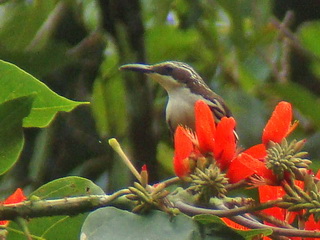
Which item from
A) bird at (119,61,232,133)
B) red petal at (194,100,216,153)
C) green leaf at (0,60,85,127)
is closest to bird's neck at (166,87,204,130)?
bird at (119,61,232,133)

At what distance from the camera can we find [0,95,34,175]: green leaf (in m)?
1.44

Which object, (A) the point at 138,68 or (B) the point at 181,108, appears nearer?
(A) the point at 138,68

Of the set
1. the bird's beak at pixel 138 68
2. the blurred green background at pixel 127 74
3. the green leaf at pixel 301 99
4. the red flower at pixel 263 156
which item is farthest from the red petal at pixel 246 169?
the green leaf at pixel 301 99

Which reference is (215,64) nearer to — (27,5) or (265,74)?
(265,74)

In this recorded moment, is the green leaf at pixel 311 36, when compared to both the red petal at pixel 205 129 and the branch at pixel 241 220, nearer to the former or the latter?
the red petal at pixel 205 129

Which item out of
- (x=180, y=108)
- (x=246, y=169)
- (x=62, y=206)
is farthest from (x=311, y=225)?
(x=180, y=108)

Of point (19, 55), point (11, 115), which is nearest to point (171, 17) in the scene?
point (19, 55)

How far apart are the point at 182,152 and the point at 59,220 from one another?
0.81 feet

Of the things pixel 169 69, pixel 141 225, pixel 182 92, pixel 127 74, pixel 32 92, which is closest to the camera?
pixel 141 225

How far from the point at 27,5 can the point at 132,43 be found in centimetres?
68

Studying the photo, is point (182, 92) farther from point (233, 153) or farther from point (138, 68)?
point (233, 153)

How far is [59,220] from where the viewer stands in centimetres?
144

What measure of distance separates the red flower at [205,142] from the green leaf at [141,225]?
0.44 feet

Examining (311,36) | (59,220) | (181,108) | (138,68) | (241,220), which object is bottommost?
(311,36)
